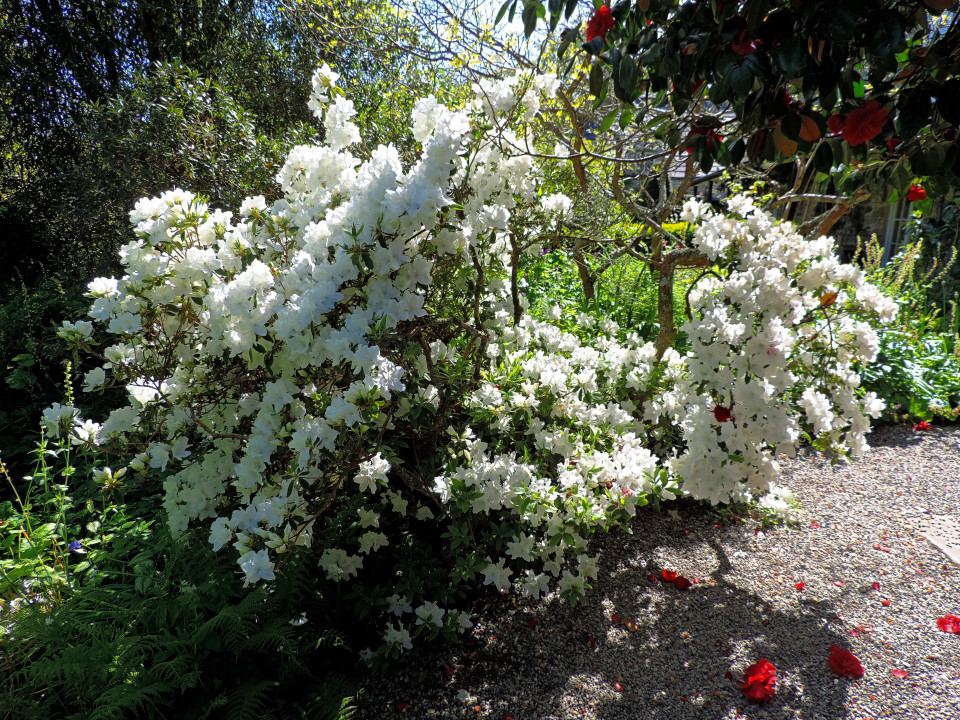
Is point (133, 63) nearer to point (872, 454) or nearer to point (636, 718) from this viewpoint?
point (636, 718)

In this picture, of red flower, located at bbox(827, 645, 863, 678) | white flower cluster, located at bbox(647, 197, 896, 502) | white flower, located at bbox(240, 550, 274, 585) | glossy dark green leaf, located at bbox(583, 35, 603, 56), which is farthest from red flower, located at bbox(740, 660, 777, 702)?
glossy dark green leaf, located at bbox(583, 35, 603, 56)

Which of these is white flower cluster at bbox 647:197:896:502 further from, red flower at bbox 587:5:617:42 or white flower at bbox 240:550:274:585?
white flower at bbox 240:550:274:585

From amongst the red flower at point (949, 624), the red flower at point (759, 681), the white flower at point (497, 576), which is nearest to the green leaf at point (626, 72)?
the white flower at point (497, 576)

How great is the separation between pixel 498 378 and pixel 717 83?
4.57 ft

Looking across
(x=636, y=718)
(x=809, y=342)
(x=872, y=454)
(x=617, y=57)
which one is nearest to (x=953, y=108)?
(x=617, y=57)

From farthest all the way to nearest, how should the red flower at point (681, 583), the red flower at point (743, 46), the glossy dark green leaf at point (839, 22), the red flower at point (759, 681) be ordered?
the red flower at point (681, 583) < the red flower at point (759, 681) < the red flower at point (743, 46) < the glossy dark green leaf at point (839, 22)

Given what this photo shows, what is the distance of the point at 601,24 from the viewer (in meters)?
1.79

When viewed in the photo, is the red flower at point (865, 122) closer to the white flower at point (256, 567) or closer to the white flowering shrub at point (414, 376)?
the white flowering shrub at point (414, 376)

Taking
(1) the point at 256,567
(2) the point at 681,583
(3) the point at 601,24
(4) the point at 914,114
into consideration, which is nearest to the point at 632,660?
(2) the point at 681,583

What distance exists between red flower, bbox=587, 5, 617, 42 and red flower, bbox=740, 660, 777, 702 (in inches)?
81.4

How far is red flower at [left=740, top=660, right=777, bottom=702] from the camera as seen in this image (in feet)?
5.85

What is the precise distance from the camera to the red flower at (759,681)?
1.78 metres

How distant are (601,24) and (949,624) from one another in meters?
2.47

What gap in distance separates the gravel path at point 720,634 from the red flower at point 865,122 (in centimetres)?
169
